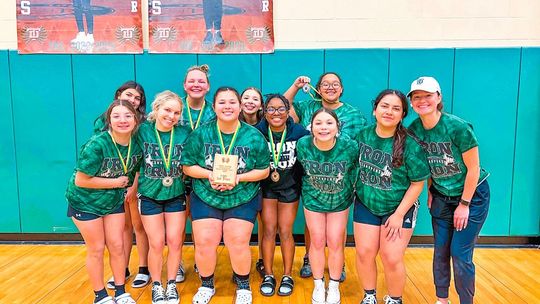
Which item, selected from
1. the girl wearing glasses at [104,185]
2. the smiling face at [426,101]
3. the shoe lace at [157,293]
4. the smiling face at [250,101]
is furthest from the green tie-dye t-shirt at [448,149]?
the shoe lace at [157,293]

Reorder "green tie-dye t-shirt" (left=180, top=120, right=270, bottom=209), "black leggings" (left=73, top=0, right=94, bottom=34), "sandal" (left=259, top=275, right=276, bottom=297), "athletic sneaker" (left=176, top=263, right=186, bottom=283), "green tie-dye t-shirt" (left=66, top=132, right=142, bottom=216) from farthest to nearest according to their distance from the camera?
"black leggings" (left=73, top=0, right=94, bottom=34)
"athletic sneaker" (left=176, top=263, right=186, bottom=283)
"sandal" (left=259, top=275, right=276, bottom=297)
"green tie-dye t-shirt" (left=180, top=120, right=270, bottom=209)
"green tie-dye t-shirt" (left=66, top=132, right=142, bottom=216)

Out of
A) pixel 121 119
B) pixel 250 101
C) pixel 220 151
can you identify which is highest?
pixel 250 101

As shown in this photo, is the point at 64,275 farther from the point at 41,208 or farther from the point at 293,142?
the point at 293,142

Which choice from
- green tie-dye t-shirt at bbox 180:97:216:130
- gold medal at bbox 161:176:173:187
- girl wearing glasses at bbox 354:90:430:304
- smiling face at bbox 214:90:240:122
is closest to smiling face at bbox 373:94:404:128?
girl wearing glasses at bbox 354:90:430:304

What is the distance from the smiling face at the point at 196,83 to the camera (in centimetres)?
307

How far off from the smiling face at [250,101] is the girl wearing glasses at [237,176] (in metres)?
0.24

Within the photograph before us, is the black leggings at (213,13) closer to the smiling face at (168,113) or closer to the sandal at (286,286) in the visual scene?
the smiling face at (168,113)

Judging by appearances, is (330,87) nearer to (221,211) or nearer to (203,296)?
(221,211)

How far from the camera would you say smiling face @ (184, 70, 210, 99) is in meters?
3.07

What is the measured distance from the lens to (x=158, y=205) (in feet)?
9.11

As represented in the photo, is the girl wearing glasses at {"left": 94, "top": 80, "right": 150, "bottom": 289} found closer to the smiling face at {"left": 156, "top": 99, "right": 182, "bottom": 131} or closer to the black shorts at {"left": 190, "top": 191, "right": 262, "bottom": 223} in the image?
the smiling face at {"left": 156, "top": 99, "right": 182, "bottom": 131}

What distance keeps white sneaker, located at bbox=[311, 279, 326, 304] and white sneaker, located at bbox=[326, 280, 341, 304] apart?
35mm

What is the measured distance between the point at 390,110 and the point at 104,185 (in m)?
1.86

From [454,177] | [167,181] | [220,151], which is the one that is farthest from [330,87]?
[167,181]
